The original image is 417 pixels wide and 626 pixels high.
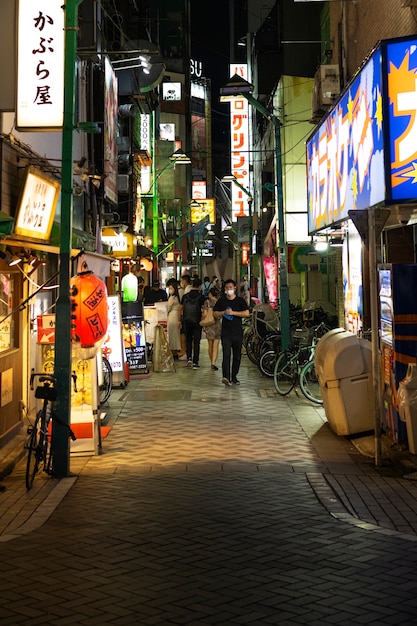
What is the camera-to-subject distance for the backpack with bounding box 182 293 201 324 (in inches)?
880

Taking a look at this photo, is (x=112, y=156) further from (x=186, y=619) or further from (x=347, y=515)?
(x=186, y=619)

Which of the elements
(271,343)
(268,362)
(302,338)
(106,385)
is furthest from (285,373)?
(106,385)

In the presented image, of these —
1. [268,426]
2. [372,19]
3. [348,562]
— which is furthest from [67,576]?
[372,19]

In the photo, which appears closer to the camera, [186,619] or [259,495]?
[186,619]

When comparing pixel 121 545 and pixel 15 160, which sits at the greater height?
pixel 15 160

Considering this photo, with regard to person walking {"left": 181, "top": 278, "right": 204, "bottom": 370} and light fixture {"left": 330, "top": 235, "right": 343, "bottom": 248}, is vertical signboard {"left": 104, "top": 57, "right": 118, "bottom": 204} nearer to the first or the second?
person walking {"left": 181, "top": 278, "right": 204, "bottom": 370}

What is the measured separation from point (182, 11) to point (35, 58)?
296 feet

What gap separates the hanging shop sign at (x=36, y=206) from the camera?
482 inches

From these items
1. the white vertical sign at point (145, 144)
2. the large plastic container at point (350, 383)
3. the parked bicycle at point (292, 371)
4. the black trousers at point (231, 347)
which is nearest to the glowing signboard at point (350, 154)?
the large plastic container at point (350, 383)

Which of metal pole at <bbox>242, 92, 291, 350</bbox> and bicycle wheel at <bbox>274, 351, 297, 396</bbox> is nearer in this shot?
bicycle wheel at <bbox>274, 351, 297, 396</bbox>

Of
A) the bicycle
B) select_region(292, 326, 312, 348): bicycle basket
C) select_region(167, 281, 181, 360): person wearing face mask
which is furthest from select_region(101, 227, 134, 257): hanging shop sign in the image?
the bicycle

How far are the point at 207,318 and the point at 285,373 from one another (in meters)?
4.77

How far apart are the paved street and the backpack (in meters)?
9.42

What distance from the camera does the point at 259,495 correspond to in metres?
8.98
